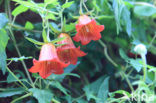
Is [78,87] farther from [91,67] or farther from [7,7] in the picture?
[7,7]

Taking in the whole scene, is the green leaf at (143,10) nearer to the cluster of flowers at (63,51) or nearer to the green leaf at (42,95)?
the cluster of flowers at (63,51)

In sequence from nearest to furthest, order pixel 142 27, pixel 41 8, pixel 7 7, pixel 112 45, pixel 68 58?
pixel 41 8, pixel 68 58, pixel 7 7, pixel 142 27, pixel 112 45

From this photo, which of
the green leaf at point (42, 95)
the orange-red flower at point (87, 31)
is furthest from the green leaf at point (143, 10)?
the green leaf at point (42, 95)

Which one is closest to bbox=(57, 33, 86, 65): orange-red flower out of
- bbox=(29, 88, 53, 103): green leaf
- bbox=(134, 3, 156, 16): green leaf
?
bbox=(29, 88, 53, 103): green leaf

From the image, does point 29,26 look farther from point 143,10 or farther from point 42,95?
point 143,10

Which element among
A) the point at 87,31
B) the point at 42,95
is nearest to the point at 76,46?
the point at 87,31

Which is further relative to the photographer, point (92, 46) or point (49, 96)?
point (92, 46)

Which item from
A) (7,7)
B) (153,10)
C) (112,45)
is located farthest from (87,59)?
(7,7)

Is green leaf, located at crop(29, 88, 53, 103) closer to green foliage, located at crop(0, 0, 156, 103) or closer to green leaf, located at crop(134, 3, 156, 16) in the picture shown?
green foliage, located at crop(0, 0, 156, 103)
